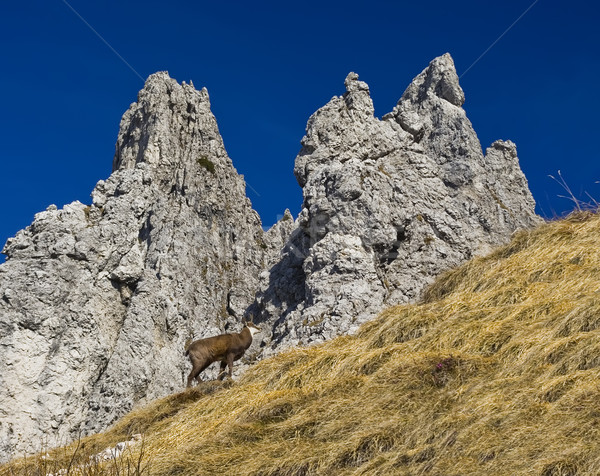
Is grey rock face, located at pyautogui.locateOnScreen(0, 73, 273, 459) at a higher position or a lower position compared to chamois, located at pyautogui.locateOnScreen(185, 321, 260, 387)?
higher

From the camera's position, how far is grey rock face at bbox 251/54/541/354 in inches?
850

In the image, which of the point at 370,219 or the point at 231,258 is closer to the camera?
the point at 370,219

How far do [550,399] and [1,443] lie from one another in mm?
28560

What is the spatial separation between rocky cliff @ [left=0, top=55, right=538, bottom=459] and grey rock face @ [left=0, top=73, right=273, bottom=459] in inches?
3.3

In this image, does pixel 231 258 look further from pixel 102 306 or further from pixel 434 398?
pixel 434 398

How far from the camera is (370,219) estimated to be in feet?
78.0

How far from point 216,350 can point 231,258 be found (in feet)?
121

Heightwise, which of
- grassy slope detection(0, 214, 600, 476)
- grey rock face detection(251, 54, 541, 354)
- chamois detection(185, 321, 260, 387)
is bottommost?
grassy slope detection(0, 214, 600, 476)

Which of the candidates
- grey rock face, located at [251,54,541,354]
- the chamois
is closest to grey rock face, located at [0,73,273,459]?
grey rock face, located at [251,54,541,354]

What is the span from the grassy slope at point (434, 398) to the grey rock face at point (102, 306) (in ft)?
66.6

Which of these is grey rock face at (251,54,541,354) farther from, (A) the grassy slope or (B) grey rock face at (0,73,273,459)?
(B) grey rock face at (0,73,273,459)

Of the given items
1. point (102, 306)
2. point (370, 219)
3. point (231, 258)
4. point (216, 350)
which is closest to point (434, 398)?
point (216, 350)

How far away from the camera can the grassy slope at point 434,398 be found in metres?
6.91

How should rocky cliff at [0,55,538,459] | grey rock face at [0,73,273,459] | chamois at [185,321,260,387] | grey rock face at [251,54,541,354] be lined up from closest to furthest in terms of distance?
chamois at [185,321,260,387] → grey rock face at [251,54,541,354] → rocky cliff at [0,55,538,459] → grey rock face at [0,73,273,459]
